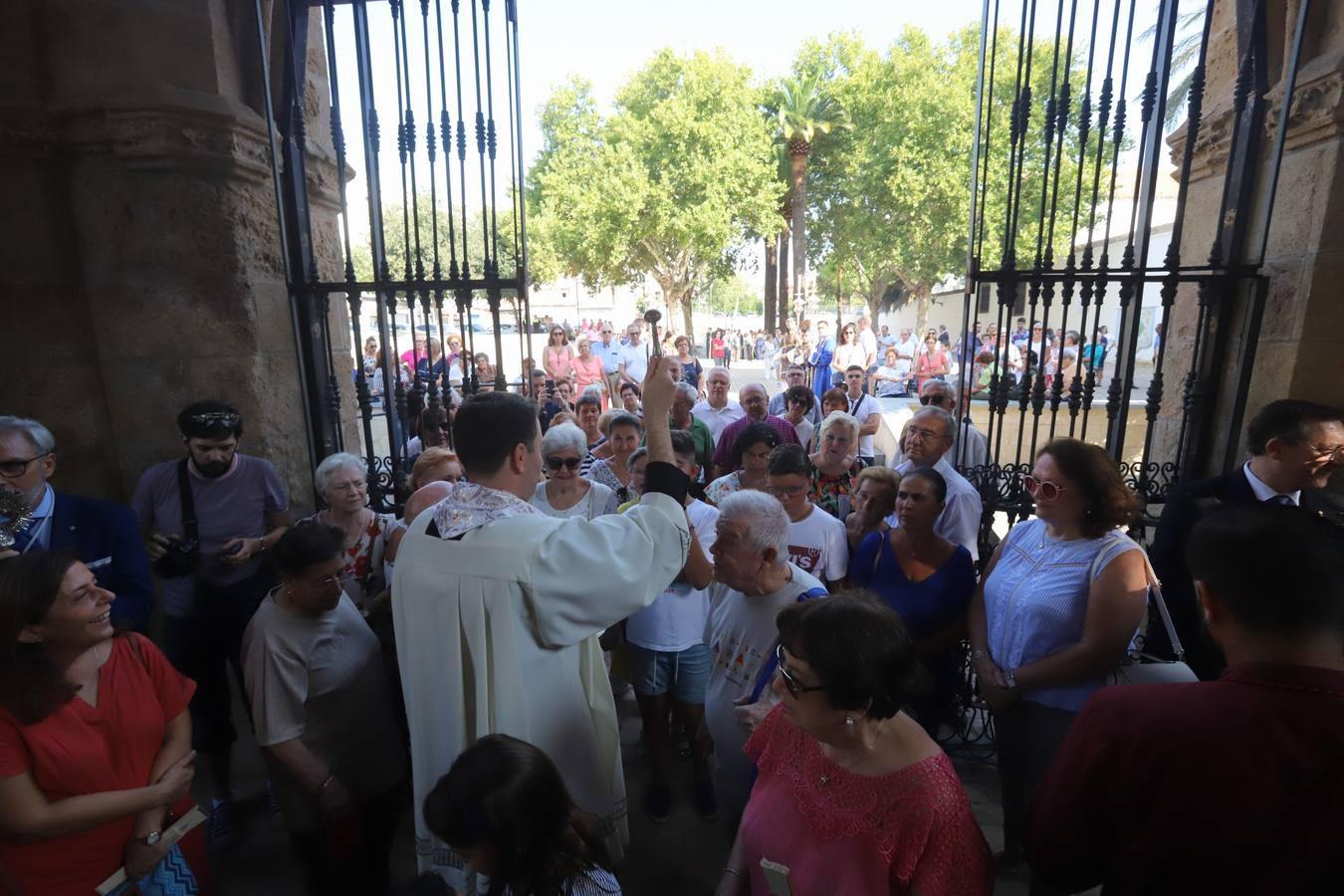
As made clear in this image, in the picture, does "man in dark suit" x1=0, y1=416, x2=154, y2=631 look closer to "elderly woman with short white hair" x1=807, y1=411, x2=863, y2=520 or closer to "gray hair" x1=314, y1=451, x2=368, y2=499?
"gray hair" x1=314, y1=451, x2=368, y2=499

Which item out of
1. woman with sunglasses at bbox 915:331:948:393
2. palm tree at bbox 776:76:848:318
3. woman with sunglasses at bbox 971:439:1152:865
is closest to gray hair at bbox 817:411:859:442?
woman with sunglasses at bbox 971:439:1152:865

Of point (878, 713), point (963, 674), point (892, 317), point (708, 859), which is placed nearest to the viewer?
point (878, 713)

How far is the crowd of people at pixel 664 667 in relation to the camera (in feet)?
3.94

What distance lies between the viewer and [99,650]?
191cm

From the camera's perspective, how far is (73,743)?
1.77m

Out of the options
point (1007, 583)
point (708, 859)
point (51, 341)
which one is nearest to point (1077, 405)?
point (1007, 583)

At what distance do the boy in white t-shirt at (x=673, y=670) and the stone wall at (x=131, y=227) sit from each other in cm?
220

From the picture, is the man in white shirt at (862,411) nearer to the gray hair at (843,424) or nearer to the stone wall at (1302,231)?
the gray hair at (843,424)

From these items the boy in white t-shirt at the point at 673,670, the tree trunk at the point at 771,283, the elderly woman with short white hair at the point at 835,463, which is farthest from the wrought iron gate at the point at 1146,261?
the tree trunk at the point at 771,283

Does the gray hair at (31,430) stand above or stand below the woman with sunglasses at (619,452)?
above

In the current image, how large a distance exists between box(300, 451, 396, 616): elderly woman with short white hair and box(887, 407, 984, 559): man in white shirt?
2.33 m

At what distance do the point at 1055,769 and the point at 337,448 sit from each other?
3.62 metres

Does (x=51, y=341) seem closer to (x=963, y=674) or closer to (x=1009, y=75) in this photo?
(x=963, y=674)

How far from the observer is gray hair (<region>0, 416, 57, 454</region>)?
8.07 feet
